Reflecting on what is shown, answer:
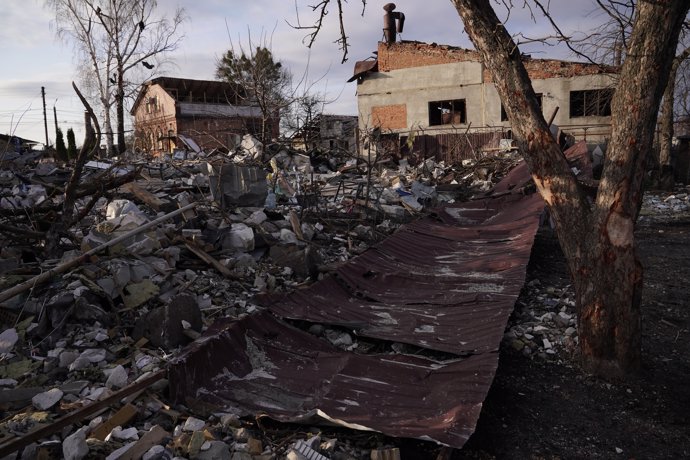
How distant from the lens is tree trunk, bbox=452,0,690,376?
3521 mm

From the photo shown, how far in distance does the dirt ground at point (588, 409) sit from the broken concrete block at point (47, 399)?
254 centimetres

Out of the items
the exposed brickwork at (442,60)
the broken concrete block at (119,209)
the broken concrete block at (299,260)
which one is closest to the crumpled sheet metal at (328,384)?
the broken concrete block at (299,260)

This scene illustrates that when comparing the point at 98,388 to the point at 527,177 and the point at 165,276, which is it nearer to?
the point at 165,276

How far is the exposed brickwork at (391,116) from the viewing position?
24.7 metres

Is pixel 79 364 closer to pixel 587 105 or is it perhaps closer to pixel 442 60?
pixel 587 105

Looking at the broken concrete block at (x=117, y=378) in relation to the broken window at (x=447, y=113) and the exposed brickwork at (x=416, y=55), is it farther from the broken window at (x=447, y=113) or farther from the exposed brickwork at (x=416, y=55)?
the broken window at (x=447, y=113)

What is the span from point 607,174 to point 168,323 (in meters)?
3.64

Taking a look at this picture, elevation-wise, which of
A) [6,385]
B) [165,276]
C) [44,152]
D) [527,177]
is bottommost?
[6,385]

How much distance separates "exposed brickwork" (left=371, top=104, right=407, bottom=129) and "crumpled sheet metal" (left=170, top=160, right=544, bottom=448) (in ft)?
61.7

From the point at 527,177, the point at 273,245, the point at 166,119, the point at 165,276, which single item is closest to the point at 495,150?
the point at 527,177

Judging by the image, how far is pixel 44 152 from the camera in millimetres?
17000

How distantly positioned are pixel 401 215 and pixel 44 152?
13.3 metres

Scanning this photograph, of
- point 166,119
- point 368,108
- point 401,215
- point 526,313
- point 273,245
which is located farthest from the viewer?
point 166,119

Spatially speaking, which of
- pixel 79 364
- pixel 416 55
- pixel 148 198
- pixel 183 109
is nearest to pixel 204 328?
pixel 79 364
